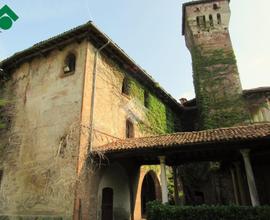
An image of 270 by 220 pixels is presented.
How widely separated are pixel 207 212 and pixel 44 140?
7.08 m

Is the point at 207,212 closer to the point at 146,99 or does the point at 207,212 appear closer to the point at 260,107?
the point at 146,99

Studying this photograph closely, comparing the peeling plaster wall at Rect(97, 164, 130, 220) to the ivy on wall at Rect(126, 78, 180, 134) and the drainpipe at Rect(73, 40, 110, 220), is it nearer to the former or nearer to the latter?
the drainpipe at Rect(73, 40, 110, 220)

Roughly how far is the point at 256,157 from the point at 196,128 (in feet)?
30.2

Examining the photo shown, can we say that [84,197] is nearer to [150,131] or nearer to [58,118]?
[58,118]

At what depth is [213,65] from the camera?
19.7m

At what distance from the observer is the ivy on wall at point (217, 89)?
17766 millimetres

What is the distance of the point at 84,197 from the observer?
938 cm

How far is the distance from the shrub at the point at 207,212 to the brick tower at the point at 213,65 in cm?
1045

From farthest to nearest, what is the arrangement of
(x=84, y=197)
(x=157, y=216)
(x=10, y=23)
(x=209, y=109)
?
(x=209, y=109) < (x=84, y=197) < (x=157, y=216) < (x=10, y=23)

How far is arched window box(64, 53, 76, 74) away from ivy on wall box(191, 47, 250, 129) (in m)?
10.7

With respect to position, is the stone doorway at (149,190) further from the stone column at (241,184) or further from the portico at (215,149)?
the stone column at (241,184)

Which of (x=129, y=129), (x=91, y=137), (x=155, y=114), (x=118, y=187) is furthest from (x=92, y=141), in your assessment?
(x=155, y=114)

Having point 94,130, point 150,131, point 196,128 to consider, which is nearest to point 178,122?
point 196,128

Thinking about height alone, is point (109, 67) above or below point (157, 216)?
above
